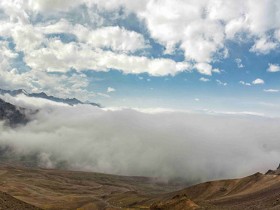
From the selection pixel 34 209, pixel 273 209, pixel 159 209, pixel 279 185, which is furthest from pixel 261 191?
pixel 34 209

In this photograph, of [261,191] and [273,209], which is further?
[261,191]

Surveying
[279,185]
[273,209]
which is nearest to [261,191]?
[279,185]

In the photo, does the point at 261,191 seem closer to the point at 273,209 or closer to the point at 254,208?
the point at 254,208

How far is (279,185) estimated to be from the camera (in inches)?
7475

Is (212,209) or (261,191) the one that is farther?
(261,191)

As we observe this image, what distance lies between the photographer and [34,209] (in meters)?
139

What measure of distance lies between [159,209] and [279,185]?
58.8m

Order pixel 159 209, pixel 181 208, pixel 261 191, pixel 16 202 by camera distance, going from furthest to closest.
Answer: pixel 261 191 → pixel 159 209 → pixel 181 208 → pixel 16 202

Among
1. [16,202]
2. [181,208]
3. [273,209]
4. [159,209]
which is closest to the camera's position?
[273,209]

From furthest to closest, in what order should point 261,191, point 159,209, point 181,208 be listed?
point 261,191 → point 159,209 → point 181,208

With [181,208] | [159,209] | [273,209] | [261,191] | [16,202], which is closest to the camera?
[273,209]

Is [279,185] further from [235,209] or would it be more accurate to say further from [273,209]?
[273,209]

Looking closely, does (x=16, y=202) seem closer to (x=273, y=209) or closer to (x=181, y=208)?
(x=181, y=208)

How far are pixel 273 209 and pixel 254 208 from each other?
15064 mm
